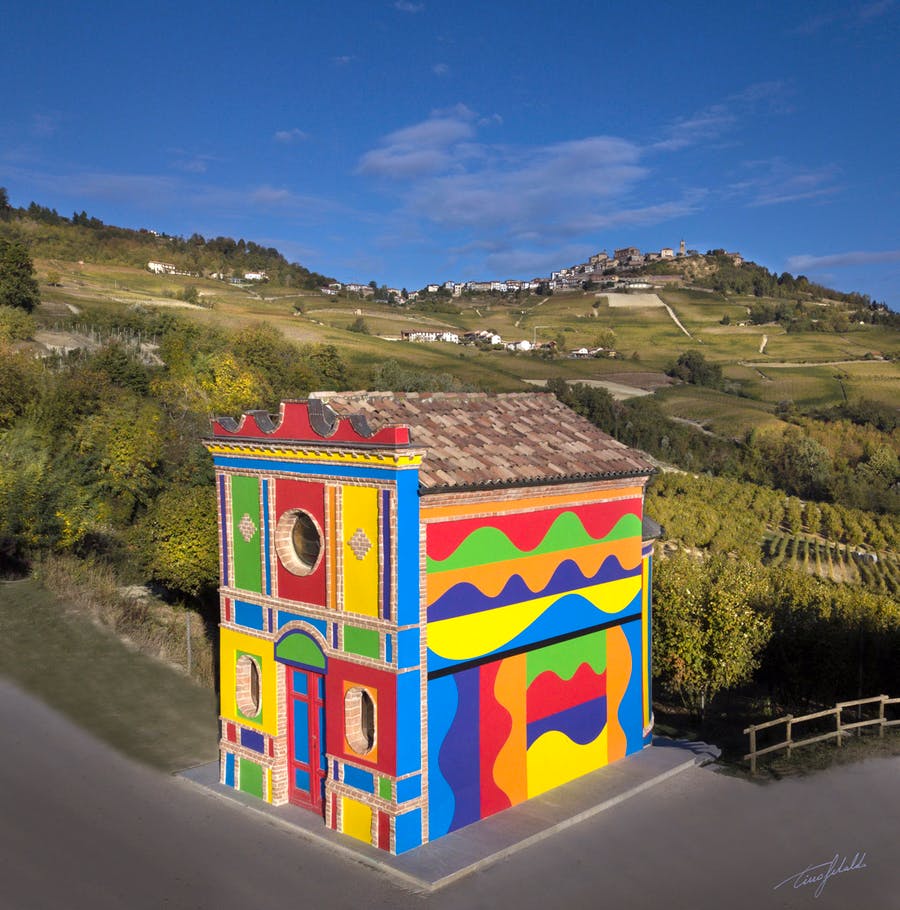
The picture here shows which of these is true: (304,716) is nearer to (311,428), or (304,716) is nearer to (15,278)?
(311,428)

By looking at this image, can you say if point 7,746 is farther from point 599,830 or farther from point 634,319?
point 634,319

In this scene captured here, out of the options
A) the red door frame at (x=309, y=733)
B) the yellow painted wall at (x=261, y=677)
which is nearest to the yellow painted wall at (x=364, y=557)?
the red door frame at (x=309, y=733)

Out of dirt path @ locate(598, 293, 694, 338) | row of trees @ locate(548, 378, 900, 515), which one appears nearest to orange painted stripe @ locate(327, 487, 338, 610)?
row of trees @ locate(548, 378, 900, 515)

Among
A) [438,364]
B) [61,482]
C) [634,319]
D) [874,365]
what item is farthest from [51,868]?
[634,319]

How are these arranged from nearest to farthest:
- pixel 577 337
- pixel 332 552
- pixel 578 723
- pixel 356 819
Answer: pixel 356 819 < pixel 332 552 < pixel 578 723 < pixel 577 337

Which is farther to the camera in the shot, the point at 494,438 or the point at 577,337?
the point at 577,337

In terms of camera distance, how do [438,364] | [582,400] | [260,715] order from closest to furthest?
[260,715] → [582,400] → [438,364]

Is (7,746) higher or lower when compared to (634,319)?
lower
